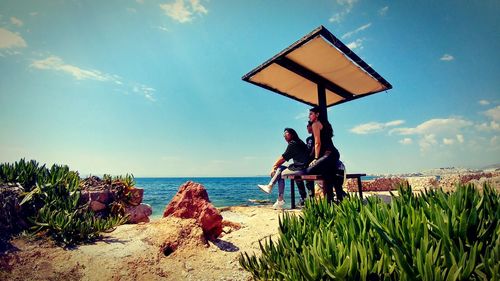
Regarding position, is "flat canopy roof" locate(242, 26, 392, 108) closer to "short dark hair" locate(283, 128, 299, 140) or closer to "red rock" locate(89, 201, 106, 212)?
"short dark hair" locate(283, 128, 299, 140)

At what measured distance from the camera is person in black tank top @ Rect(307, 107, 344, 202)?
5.10 meters

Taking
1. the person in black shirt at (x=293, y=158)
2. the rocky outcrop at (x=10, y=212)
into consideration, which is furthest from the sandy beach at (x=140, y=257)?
the person in black shirt at (x=293, y=158)

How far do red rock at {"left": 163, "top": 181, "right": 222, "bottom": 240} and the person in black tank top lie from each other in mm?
2322

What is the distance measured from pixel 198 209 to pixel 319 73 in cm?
413

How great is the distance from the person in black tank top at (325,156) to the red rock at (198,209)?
7.62 feet

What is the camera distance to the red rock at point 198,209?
436 centimetres

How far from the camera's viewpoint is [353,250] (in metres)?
1.58

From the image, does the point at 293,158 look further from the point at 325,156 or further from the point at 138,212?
the point at 138,212

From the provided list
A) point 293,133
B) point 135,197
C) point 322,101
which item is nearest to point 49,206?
point 135,197

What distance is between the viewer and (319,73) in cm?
566

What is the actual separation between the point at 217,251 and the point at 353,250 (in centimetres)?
276

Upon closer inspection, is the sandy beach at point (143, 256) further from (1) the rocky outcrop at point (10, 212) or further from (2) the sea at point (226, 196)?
(2) the sea at point (226, 196)

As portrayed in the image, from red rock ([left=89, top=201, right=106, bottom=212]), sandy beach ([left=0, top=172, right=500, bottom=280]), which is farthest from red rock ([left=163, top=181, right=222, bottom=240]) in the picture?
red rock ([left=89, top=201, right=106, bottom=212])

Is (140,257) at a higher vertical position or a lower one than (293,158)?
lower
